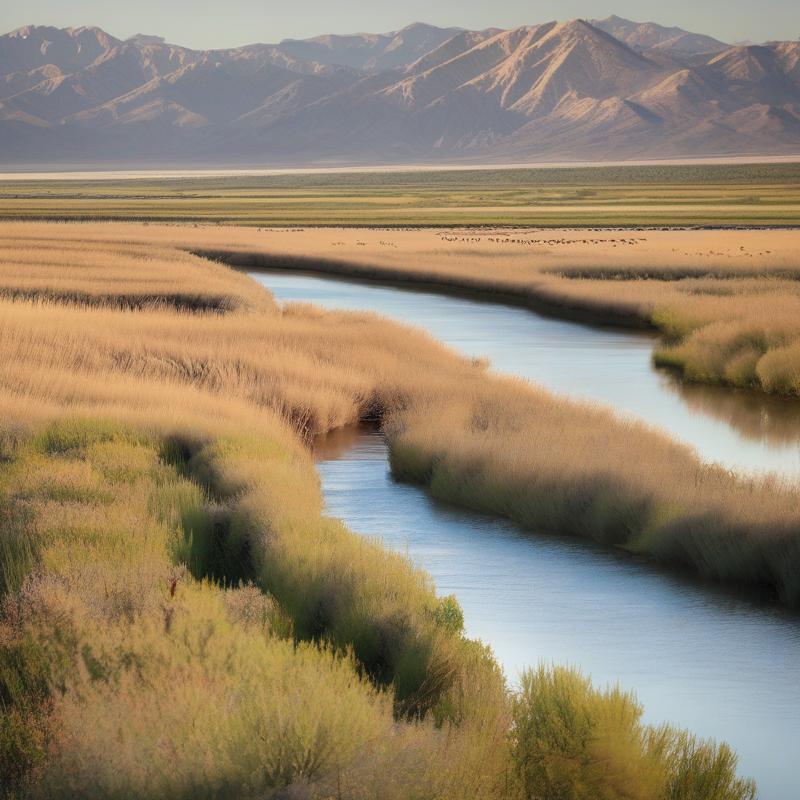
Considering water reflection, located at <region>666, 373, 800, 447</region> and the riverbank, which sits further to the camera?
the riverbank

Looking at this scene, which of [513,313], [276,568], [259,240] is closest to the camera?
[276,568]

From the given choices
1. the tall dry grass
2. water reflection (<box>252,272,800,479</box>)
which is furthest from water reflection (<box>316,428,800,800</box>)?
water reflection (<box>252,272,800,479</box>)

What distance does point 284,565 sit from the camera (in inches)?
521

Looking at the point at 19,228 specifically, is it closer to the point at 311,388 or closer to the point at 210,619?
the point at 311,388

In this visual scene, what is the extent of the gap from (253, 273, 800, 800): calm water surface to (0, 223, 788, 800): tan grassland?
60 centimetres

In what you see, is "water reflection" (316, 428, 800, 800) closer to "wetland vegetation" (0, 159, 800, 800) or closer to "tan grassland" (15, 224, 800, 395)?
"wetland vegetation" (0, 159, 800, 800)

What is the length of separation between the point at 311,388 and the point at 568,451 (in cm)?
783

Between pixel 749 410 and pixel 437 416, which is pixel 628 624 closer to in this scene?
pixel 437 416

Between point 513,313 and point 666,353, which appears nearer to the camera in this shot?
point 666,353

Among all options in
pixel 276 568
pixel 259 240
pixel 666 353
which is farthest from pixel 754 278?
pixel 276 568

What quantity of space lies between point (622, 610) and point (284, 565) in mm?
3815

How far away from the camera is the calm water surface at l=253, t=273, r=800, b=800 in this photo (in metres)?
12.1

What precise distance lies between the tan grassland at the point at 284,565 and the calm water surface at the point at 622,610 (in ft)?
1.97

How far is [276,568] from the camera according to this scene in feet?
43.7
